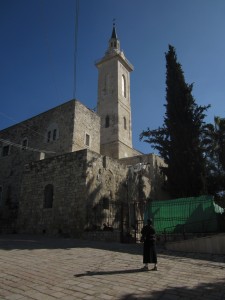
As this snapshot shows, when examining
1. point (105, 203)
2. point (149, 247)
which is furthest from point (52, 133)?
point (149, 247)

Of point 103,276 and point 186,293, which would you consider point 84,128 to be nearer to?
point 103,276

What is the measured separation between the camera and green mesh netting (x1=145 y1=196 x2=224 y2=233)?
14.0 m

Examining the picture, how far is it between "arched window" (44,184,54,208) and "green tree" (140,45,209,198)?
29.7 feet

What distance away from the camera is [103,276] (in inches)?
244

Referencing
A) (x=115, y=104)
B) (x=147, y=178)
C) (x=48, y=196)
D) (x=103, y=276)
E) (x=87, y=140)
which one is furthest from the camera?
(x=115, y=104)

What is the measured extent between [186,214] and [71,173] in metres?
7.08

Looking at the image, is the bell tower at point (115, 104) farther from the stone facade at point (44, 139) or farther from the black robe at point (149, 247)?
the black robe at point (149, 247)

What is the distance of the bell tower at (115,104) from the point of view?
106 feet

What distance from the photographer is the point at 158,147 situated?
2281 centimetres

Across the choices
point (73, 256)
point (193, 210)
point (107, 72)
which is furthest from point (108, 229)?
point (107, 72)

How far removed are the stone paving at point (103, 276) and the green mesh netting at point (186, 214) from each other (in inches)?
184

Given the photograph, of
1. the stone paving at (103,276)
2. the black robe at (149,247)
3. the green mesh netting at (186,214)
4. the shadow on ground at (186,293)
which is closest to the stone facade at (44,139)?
the green mesh netting at (186,214)

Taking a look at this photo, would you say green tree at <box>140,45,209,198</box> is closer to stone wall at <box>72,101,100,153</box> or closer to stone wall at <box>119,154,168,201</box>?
stone wall at <box>119,154,168,201</box>

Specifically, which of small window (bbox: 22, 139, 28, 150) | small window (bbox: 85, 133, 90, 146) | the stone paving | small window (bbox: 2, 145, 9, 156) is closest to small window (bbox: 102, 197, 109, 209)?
the stone paving
